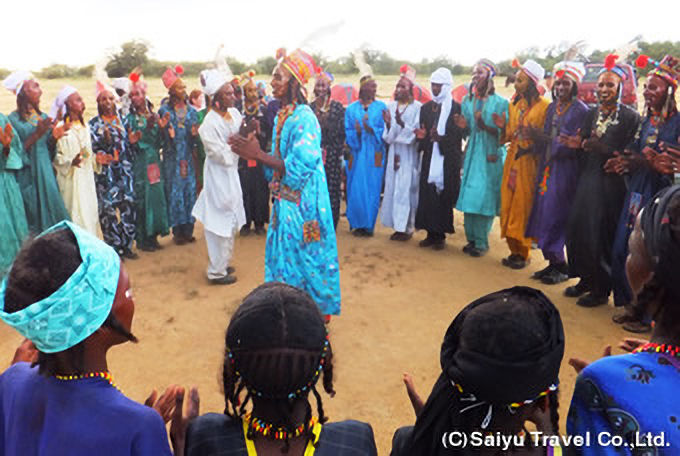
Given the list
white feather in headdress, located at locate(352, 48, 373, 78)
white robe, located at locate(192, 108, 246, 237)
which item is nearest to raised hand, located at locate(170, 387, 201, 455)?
white robe, located at locate(192, 108, 246, 237)

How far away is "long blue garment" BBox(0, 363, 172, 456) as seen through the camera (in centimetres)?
147

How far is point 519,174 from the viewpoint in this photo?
612 centimetres

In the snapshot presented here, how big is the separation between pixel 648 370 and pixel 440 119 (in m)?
5.50

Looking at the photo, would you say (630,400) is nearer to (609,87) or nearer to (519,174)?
(609,87)

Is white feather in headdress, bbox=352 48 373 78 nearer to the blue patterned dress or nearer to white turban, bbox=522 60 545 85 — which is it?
white turban, bbox=522 60 545 85

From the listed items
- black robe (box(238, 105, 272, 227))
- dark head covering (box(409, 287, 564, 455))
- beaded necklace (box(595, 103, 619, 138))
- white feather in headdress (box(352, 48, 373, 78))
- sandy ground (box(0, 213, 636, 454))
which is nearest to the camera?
dark head covering (box(409, 287, 564, 455))

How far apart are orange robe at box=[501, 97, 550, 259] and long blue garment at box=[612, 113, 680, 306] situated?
3.72 ft

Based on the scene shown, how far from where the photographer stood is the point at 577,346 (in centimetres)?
465

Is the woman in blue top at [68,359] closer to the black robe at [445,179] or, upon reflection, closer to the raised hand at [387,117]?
the black robe at [445,179]

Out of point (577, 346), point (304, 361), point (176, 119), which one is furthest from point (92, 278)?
point (176, 119)

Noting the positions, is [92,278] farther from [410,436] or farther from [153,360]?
[153,360]

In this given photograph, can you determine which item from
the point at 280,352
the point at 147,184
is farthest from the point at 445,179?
the point at 280,352

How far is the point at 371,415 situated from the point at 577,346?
2036 millimetres

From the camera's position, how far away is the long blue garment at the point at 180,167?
698cm
